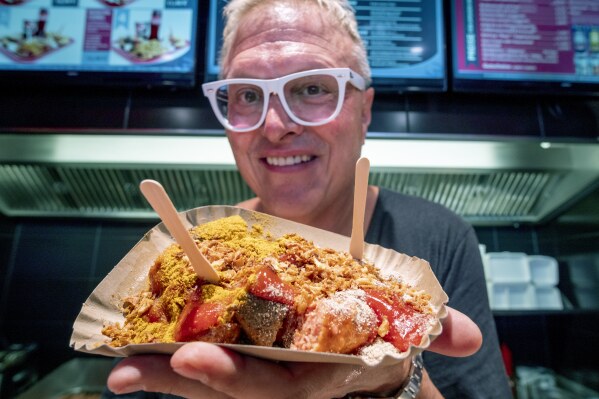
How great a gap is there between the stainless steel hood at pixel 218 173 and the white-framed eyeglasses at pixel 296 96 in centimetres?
81

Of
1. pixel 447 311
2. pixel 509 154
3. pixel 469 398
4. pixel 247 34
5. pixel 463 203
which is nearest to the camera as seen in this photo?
pixel 447 311

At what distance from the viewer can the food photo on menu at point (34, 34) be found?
7.61ft

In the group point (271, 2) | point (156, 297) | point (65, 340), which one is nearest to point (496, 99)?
point (271, 2)

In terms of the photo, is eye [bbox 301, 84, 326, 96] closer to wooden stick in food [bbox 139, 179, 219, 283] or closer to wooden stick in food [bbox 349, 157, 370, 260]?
wooden stick in food [bbox 349, 157, 370, 260]

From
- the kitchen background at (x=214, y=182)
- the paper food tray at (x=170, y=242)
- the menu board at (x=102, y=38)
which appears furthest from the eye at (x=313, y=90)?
the menu board at (x=102, y=38)

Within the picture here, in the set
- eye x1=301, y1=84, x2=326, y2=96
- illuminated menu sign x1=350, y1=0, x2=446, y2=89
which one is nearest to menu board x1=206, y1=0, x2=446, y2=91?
illuminated menu sign x1=350, y1=0, x2=446, y2=89

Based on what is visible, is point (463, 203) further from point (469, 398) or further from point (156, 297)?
point (156, 297)

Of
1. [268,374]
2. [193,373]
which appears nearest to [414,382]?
[268,374]

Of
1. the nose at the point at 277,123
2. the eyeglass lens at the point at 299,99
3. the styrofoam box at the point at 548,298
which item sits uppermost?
the eyeglass lens at the point at 299,99

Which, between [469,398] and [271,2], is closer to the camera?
[469,398]

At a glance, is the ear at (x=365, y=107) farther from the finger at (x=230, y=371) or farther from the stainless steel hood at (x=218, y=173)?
the finger at (x=230, y=371)

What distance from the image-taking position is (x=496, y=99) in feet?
7.97

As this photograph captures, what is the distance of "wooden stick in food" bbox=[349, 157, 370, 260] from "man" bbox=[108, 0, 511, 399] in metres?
0.46

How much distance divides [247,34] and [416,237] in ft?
3.10
